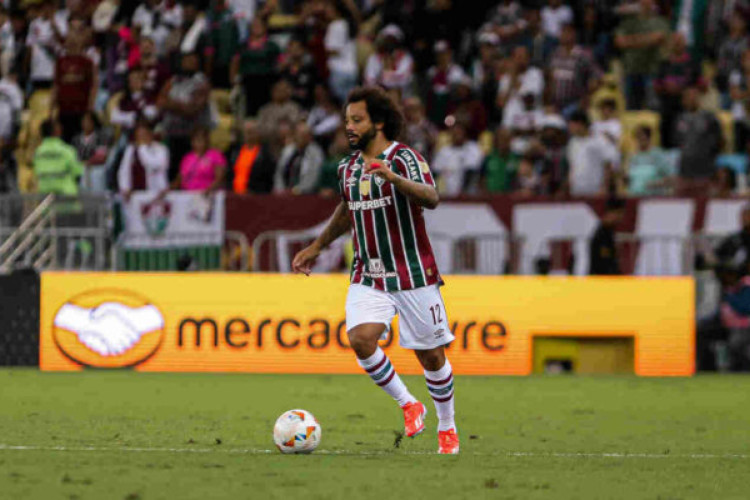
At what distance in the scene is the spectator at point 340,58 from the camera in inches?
870

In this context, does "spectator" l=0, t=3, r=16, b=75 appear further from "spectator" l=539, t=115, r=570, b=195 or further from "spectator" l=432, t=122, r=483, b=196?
"spectator" l=539, t=115, r=570, b=195

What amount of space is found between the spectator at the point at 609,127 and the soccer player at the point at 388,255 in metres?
10.9

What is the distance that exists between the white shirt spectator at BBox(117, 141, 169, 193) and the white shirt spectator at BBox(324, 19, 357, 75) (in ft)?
10.8

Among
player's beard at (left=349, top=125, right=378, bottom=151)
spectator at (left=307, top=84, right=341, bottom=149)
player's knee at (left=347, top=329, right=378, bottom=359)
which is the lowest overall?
player's knee at (left=347, top=329, right=378, bottom=359)

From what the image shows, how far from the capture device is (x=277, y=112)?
2077 centimetres

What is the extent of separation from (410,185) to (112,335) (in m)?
8.78

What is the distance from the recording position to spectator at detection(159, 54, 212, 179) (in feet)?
69.0

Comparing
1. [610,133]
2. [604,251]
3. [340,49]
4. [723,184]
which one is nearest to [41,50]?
[340,49]

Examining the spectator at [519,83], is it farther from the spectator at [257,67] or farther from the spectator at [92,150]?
the spectator at [92,150]

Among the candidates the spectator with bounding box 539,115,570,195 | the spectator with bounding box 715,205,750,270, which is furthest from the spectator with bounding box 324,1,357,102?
the spectator with bounding box 715,205,750,270

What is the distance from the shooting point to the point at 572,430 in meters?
11.1

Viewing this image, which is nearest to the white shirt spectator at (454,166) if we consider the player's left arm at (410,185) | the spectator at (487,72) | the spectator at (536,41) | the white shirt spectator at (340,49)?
the spectator at (487,72)

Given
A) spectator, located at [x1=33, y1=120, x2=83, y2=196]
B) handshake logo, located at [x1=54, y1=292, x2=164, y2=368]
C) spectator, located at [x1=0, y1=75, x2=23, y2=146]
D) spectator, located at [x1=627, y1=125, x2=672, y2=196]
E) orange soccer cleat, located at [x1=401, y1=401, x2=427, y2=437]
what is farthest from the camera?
spectator, located at [x1=0, y1=75, x2=23, y2=146]

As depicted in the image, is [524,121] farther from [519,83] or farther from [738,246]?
[738,246]
